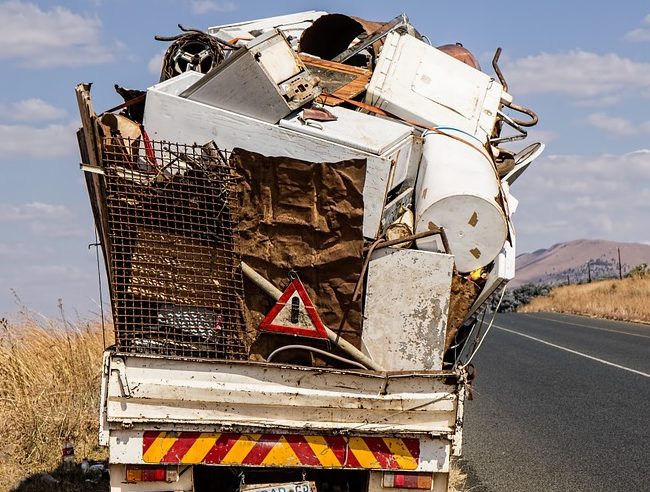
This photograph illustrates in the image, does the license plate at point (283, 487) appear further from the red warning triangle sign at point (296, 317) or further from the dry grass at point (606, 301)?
the dry grass at point (606, 301)

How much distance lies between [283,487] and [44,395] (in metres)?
4.45

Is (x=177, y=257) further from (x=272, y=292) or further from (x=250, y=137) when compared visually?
(x=250, y=137)

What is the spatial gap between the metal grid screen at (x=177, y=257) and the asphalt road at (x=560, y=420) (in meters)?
3.51

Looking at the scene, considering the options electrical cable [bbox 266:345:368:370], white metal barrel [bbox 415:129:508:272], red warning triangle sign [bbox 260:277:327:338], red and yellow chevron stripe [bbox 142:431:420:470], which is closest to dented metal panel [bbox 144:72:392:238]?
white metal barrel [bbox 415:129:508:272]

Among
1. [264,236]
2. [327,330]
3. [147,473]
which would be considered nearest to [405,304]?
[327,330]

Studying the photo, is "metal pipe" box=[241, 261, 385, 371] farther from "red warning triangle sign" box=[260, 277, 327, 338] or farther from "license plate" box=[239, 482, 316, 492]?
"license plate" box=[239, 482, 316, 492]

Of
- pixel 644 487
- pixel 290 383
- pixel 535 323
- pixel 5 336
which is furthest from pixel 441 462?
pixel 535 323

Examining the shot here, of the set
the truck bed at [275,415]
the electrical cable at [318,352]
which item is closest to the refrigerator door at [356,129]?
the electrical cable at [318,352]

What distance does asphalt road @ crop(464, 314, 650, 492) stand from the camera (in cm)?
808

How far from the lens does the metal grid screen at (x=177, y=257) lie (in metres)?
4.89

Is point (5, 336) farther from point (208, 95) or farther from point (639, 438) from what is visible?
point (639, 438)

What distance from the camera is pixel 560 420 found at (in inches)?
424

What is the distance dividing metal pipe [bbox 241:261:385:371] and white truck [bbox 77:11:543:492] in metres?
0.01

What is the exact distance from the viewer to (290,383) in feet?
15.8
